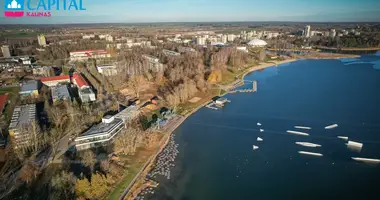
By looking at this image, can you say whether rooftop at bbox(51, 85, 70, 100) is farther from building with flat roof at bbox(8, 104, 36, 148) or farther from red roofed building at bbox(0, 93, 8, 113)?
red roofed building at bbox(0, 93, 8, 113)

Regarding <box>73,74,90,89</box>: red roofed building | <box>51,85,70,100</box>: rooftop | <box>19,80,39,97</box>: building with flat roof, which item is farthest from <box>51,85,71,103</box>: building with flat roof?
<box>19,80,39,97</box>: building with flat roof

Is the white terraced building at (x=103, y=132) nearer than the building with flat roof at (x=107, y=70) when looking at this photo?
Yes

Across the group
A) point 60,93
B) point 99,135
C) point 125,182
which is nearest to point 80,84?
point 60,93

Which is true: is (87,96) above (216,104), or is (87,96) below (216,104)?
above

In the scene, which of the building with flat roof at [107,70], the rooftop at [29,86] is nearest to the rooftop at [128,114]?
the rooftop at [29,86]

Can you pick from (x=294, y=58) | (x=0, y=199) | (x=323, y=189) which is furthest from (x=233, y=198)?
(x=294, y=58)

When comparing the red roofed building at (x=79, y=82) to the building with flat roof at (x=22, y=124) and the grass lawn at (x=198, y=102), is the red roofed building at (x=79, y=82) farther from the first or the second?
the grass lawn at (x=198, y=102)

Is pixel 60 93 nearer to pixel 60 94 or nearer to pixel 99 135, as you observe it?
pixel 60 94
